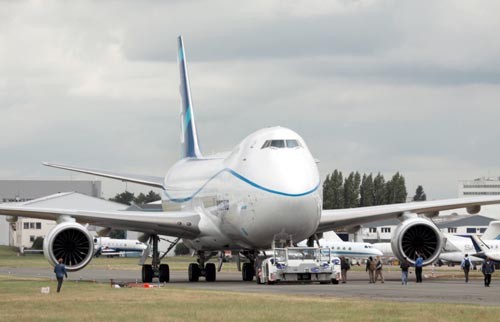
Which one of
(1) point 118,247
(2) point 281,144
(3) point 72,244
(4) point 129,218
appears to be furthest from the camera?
(1) point 118,247

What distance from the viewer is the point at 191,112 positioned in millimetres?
67938

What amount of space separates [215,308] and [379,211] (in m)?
20.3

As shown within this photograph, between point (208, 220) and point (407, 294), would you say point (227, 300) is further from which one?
point (208, 220)

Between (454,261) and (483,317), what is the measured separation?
272 ft

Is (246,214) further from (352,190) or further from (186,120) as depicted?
(352,190)

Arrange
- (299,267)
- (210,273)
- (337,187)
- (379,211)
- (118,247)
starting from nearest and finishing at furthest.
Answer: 1. (299,267)
2. (379,211)
3. (210,273)
4. (118,247)
5. (337,187)

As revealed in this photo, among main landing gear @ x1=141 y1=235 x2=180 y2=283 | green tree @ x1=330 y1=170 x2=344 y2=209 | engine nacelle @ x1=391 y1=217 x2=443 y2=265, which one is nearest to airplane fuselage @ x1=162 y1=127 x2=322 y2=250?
main landing gear @ x1=141 y1=235 x2=180 y2=283

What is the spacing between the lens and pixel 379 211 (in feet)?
171

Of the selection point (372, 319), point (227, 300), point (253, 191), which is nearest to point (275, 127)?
point (253, 191)

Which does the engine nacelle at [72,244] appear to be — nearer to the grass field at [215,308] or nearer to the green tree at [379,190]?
the grass field at [215,308]

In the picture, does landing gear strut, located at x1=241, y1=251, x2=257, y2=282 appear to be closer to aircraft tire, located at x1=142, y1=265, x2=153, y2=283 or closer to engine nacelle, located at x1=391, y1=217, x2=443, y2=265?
aircraft tire, located at x1=142, y1=265, x2=153, y2=283

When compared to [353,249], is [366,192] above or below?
above

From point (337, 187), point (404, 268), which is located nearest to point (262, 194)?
point (404, 268)

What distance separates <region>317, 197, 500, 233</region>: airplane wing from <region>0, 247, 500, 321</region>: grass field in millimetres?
11886
